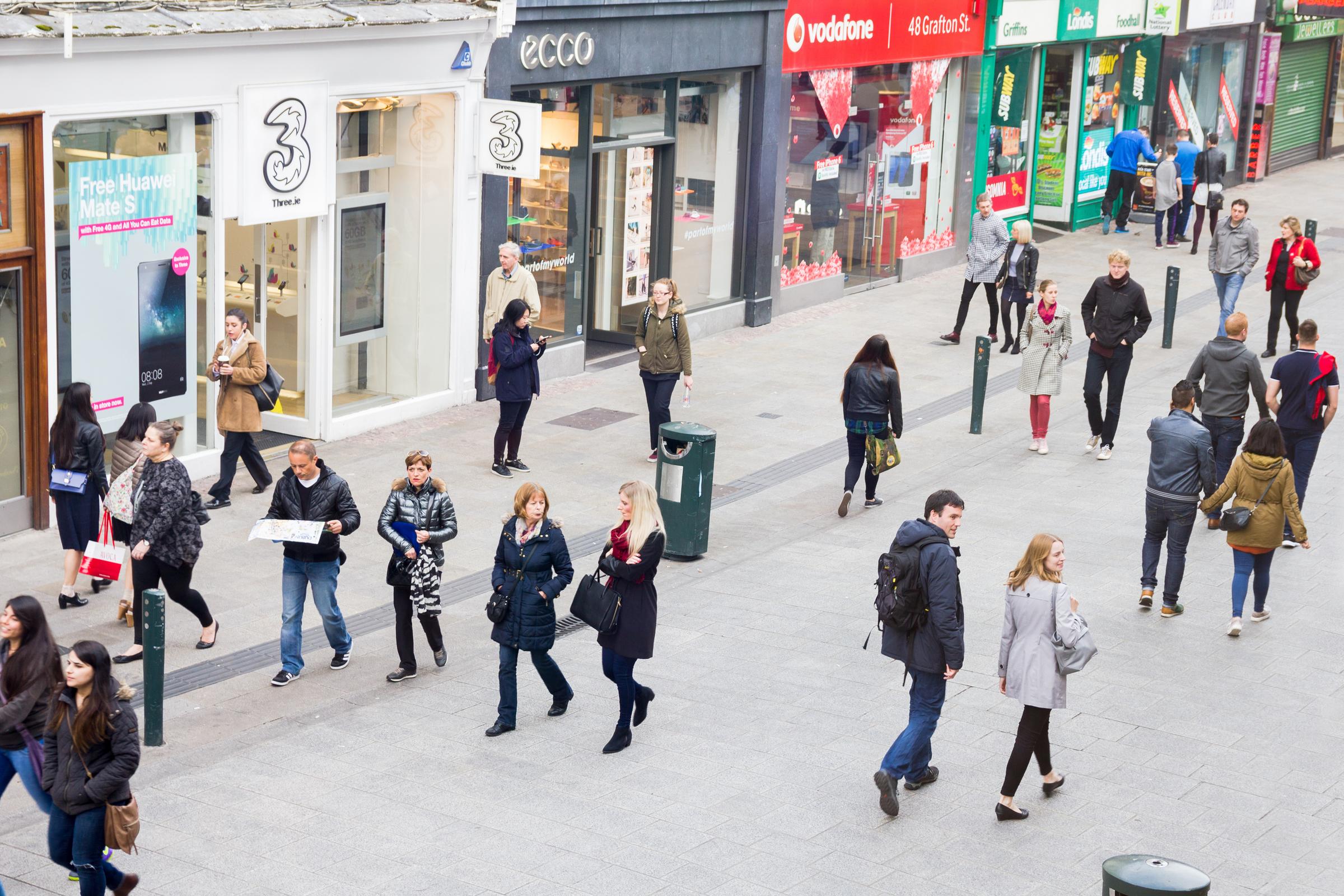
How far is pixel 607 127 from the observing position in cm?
1931

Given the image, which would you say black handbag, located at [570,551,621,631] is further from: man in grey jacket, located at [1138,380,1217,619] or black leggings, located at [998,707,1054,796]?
man in grey jacket, located at [1138,380,1217,619]

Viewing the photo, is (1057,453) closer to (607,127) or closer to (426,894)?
(607,127)

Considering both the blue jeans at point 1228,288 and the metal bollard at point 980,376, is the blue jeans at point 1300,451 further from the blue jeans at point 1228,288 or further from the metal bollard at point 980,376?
the blue jeans at point 1228,288

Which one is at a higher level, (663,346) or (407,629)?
(663,346)

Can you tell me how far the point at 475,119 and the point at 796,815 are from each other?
975 cm

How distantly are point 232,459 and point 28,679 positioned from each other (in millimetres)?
6345

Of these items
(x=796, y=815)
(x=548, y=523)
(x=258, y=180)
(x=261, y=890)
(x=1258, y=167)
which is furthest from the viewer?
Result: (x=1258, y=167)

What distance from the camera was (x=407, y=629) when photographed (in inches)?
411

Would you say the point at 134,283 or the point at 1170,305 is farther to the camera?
the point at 1170,305

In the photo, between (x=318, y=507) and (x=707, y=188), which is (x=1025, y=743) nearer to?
(x=318, y=507)

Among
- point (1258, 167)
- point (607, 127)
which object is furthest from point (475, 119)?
point (1258, 167)

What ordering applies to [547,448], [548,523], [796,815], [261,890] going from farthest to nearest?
1. [547,448]
2. [548,523]
3. [796,815]
4. [261,890]

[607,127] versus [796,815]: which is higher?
[607,127]

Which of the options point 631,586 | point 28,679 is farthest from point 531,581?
point 28,679
